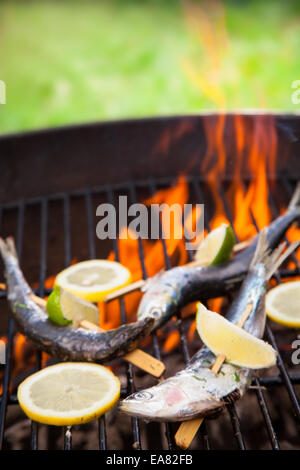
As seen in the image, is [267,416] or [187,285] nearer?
[267,416]

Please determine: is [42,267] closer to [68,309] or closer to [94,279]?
[94,279]

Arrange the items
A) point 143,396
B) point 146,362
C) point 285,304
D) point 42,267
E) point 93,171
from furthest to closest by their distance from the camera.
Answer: point 93,171 < point 42,267 < point 285,304 < point 146,362 < point 143,396

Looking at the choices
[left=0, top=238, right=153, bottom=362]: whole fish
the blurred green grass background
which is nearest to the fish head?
[left=0, top=238, right=153, bottom=362]: whole fish

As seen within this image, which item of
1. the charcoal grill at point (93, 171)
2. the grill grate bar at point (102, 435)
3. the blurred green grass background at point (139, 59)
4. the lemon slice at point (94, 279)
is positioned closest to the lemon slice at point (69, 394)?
the grill grate bar at point (102, 435)

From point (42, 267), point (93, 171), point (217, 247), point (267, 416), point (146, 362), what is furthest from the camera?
point (93, 171)

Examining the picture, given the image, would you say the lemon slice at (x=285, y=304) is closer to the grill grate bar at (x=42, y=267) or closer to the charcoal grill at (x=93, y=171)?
the charcoal grill at (x=93, y=171)

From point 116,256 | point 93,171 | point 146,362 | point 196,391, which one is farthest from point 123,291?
point 93,171
